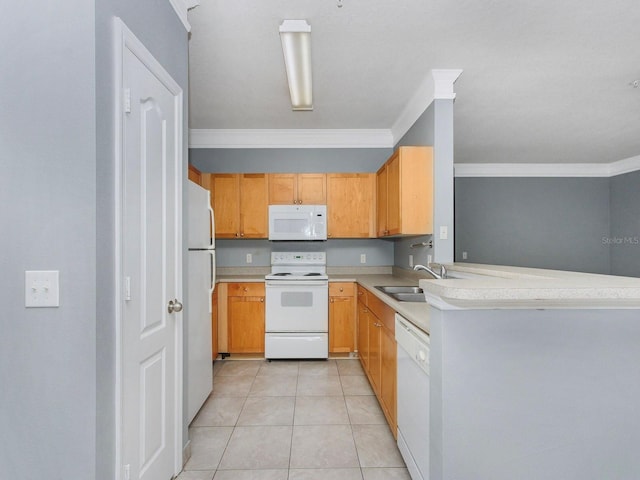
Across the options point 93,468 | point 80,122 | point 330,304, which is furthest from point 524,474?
point 330,304

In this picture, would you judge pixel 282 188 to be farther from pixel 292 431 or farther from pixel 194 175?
pixel 292 431

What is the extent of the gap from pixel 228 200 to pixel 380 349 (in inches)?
98.3

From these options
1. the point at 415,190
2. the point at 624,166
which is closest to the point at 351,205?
the point at 415,190

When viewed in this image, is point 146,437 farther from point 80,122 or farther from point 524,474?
point 524,474

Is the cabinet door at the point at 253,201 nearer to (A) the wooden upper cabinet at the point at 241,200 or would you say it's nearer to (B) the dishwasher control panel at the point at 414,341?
(A) the wooden upper cabinet at the point at 241,200

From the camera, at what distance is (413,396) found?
5.44 ft

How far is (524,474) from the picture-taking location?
1.17 m

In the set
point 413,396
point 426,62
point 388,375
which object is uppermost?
point 426,62

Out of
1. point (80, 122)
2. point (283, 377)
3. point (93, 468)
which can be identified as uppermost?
point (80, 122)

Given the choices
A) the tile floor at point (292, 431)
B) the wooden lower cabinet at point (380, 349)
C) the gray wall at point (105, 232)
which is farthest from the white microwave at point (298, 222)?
the gray wall at point (105, 232)

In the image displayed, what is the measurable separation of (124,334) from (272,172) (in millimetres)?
3157

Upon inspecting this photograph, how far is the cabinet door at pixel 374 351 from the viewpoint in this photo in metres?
2.60

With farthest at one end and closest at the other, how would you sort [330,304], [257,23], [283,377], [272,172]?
[272,172] → [330,304] → [283,377] → [257,23]

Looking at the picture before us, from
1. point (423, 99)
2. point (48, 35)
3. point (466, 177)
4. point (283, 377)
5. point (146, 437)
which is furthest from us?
point (466, 177)
